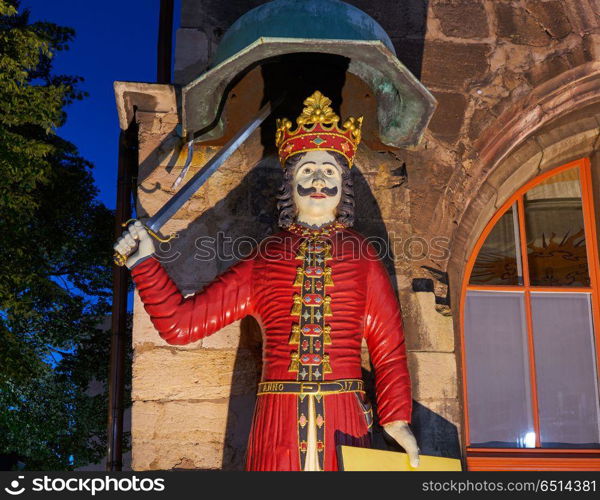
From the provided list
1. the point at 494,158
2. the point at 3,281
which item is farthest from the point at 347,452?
the point at 3,281

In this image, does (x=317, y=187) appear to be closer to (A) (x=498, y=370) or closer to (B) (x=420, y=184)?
(B) (x=420, y=184)

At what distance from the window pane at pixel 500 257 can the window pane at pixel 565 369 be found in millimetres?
226

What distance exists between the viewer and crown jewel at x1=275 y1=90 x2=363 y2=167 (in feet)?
13.6

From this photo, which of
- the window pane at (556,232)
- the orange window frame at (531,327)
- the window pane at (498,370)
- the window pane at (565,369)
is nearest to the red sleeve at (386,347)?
the orange window frame at (531,327)

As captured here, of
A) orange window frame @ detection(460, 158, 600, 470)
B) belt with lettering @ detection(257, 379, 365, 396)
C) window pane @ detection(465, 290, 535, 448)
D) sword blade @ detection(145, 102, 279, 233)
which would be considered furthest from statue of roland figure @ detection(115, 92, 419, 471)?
window pane @ detection(465, 290, 535, 448)

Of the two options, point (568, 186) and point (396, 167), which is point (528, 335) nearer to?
point (568, 186)

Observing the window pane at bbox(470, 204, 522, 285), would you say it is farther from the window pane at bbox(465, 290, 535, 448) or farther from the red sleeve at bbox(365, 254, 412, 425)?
the red sleeve at bbox(365, 254, 412, 425)

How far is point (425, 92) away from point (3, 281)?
6520 millimetres

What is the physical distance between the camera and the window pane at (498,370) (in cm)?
543

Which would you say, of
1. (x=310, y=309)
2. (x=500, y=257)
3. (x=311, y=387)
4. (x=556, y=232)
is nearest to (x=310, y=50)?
(x=310, y=309)

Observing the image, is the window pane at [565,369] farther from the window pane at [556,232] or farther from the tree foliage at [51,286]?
the tree foliage at [51,286]

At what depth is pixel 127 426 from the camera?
55.4 feet

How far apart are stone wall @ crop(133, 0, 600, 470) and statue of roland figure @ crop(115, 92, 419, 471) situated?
412 millimetres

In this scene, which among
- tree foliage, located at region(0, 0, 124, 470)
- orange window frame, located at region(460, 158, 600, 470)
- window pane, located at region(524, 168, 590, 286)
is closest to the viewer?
orange window frame, located at region(460, 158, 600, 470)
